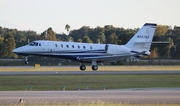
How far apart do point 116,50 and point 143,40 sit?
193 inches

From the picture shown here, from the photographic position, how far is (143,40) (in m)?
61.7

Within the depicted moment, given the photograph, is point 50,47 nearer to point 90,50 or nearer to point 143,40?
point 90,50

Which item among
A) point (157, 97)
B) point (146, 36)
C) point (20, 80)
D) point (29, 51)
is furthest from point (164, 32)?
point (157, 97)

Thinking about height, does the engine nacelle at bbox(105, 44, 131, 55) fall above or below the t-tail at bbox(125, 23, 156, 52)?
below

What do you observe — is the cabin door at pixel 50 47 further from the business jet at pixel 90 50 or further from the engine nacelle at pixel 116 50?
the engine nacelle at pixel 116 50

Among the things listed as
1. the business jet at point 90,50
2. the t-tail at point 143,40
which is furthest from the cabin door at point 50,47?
the t-tail at point 143,40

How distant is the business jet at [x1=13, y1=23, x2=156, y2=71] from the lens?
55625mm

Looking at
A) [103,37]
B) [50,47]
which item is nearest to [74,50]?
[50,47]

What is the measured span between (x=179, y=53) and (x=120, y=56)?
44.9 meters

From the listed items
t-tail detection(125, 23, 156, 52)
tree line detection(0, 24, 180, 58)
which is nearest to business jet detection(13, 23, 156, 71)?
t-tail detection(125, 23, 156, 52)

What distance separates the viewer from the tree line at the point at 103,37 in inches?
3989

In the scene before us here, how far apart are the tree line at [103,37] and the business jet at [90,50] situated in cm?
2549

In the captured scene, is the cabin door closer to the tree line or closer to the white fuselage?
the white fuselage

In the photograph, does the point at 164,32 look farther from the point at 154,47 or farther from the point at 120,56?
the point at 120,56
